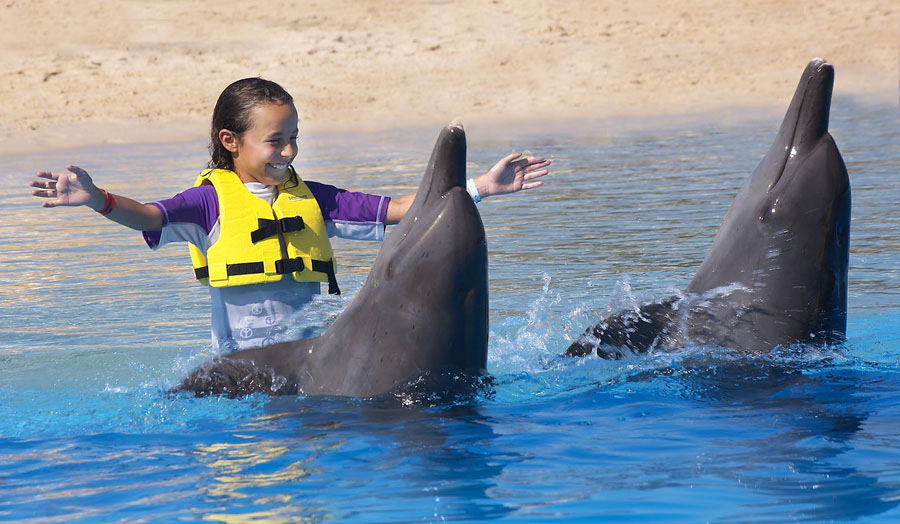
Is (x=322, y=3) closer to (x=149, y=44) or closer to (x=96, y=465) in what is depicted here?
(x=149, y=44)

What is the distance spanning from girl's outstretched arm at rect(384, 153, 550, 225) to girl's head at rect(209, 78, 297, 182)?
1.61ft

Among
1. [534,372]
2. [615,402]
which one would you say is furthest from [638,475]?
[534,372]

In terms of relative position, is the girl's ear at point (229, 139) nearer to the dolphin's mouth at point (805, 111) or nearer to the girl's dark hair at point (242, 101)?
the girl's dark hair at point (242, 101)

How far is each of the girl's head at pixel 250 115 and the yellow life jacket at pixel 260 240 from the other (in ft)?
0.48

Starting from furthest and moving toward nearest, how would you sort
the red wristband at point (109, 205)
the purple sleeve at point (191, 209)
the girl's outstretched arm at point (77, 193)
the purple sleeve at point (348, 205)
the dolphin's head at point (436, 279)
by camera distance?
the purple sleeve at point (348, 205), the purple sleeve at point (191, 209), the red wristband at point (109, 205), the girl's outstretched arm at point (77, 193), the dolphin's head at point (436, 279)

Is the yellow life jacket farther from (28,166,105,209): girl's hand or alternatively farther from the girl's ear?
(28,166,105,209): girl's hand

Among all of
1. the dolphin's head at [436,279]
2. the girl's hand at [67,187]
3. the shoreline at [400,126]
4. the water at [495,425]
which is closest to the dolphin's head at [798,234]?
the water at [495,425]

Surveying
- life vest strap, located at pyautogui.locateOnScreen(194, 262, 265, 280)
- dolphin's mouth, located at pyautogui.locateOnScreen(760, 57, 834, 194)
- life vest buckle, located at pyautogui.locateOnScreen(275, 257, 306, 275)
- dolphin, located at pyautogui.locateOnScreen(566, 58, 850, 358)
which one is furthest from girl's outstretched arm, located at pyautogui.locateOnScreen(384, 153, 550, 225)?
dolphin's mouth, located at pyautogui.locateOnScreen(760, 57, 834, 194)

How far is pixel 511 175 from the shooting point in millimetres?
4836

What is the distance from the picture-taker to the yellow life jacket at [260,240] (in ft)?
15.4

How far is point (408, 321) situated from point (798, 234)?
59.0 inches

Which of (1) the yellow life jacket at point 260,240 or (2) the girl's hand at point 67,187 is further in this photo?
(1) the yellow life jacket at point 260,240

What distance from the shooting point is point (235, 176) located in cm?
482

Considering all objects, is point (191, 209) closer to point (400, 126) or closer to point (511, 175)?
point (511, 175)
